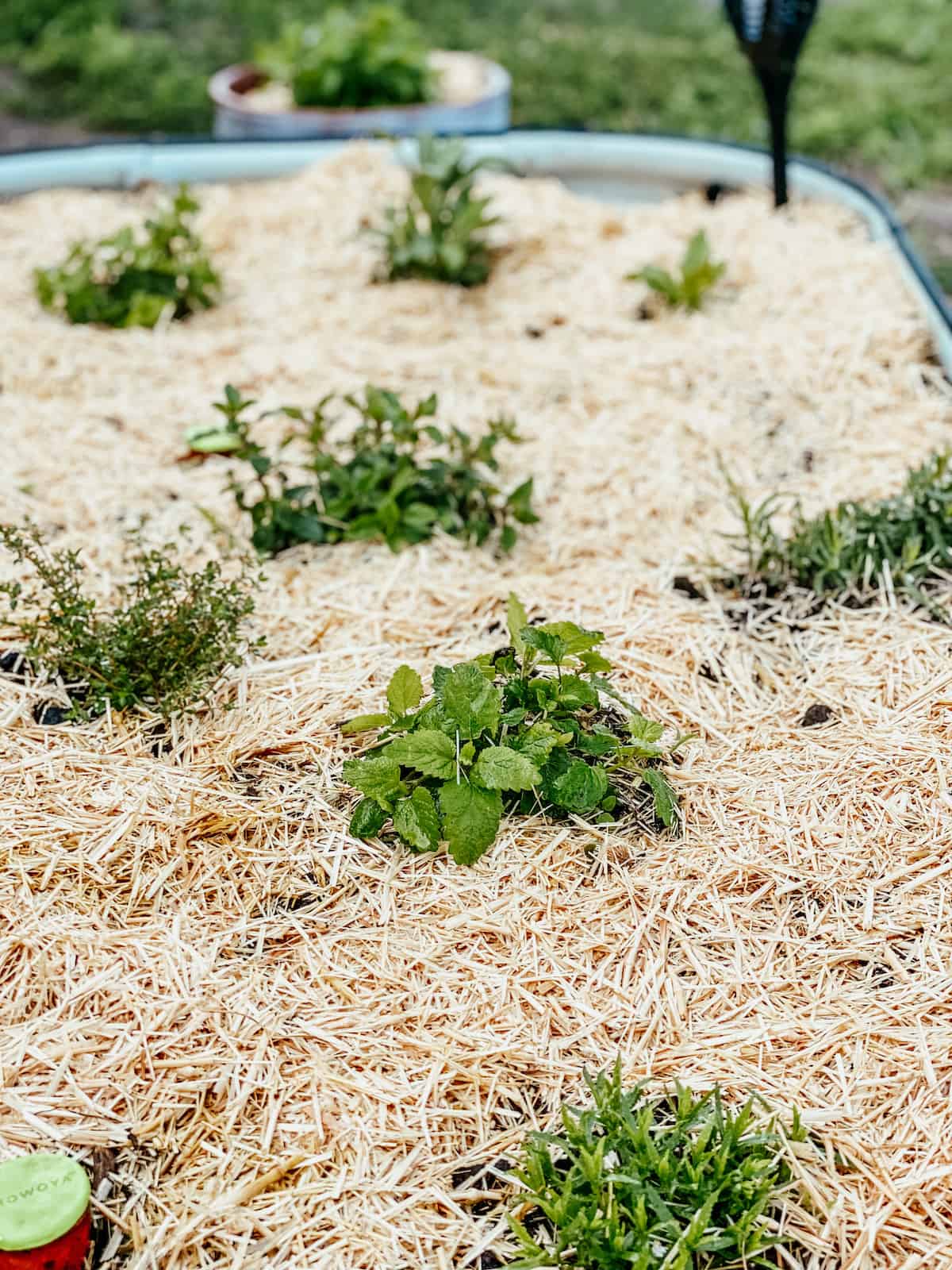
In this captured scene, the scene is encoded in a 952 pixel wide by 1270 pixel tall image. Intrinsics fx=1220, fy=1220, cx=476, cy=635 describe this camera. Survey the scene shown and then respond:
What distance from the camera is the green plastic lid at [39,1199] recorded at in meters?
1.41

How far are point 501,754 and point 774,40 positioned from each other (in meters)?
3.38

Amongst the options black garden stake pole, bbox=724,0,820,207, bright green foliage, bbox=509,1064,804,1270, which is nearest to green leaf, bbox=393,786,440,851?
bright green foliage, bbox=509,1064,804,1270

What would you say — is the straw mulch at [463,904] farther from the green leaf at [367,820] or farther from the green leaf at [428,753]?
the green leaf at [428,753]

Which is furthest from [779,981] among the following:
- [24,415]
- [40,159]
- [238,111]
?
[238,111]

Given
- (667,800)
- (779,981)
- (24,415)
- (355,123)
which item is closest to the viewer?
(779,981)

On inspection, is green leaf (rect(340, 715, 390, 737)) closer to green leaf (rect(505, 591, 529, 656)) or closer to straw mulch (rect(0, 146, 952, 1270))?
straw mulch (rect(0, 146, 952, 1270))

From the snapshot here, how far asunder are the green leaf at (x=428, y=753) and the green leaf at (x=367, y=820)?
0.10 m

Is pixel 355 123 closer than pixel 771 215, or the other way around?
pixel 771 215

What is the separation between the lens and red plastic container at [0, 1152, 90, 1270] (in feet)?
4.63

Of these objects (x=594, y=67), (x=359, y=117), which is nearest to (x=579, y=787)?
(x=359, y=117)

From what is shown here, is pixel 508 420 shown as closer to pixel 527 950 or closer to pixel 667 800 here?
pixel 667 800

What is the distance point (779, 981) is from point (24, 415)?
8.33ft

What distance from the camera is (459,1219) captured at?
154 centimetres

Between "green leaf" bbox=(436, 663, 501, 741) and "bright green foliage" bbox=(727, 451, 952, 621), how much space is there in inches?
34.6
